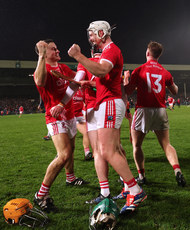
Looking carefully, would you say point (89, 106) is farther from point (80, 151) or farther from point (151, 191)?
point (80, 151)

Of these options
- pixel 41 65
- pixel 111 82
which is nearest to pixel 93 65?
pixel 111 82

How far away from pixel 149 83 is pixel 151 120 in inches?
26.1

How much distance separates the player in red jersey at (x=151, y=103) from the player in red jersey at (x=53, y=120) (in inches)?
46.3

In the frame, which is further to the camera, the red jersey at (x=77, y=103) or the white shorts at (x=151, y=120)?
the red jersey at (x=77, y=103)

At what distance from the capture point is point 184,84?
6450 cm

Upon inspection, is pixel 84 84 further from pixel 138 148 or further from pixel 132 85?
pixel 138 148

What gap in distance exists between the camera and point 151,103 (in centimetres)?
392

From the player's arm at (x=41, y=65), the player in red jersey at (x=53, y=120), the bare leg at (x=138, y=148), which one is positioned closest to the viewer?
the player's arm at (x=41, y=65)

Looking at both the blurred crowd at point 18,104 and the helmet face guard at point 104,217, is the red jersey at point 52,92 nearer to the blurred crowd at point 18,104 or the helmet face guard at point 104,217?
Answer: the helmet face guard at point 104,217

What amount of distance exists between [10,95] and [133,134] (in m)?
53.3

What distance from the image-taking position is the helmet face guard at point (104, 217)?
7.79ft

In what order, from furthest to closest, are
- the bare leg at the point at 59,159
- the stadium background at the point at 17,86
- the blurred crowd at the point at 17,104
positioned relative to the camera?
the stadium background at the point at 17,86, the blurred crowd at the point at 17,104, the bare leg at the point at 59,159

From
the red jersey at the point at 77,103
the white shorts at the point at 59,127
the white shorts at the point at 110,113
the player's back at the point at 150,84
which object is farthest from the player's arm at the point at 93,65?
the red jersey at the point at 77,103

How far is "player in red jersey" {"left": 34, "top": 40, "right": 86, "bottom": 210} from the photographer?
119 inches
